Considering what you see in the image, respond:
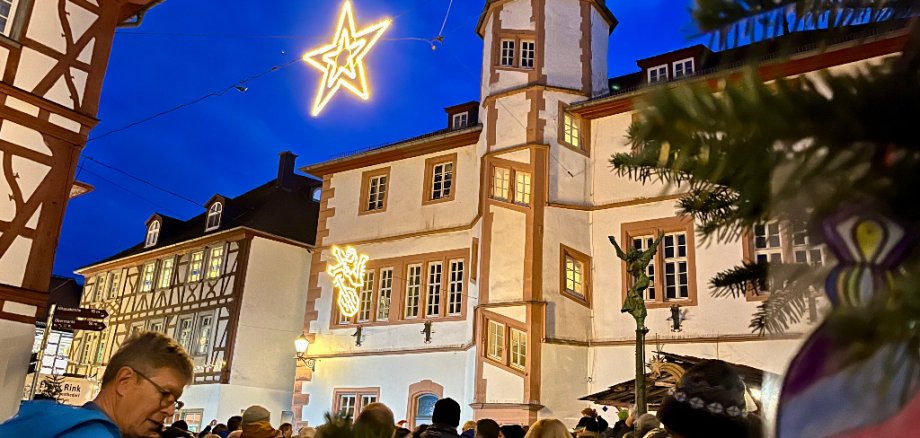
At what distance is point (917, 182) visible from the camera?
0.72 metres

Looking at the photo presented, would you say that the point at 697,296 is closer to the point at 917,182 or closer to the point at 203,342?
the point at 917,182

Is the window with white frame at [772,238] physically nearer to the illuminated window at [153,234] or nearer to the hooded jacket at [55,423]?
the hooded jacket at [55,423]

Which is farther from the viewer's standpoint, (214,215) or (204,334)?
(214,215)

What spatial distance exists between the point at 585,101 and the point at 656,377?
7677mm

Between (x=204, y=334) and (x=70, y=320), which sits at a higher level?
(x=204, y=334)

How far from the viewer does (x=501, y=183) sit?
712 inches

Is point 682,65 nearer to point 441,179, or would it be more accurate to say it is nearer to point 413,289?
point 441,179

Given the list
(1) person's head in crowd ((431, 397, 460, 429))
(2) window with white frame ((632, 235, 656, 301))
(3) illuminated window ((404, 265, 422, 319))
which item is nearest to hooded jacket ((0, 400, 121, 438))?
(1) person's head in crowd ((431, 397, 460, 429))

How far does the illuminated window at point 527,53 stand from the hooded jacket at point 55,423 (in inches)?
696

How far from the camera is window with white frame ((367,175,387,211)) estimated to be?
70.9ft

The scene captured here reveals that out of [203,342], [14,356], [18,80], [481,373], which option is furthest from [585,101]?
[203,342]

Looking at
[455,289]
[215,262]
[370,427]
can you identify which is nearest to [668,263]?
[455,289]

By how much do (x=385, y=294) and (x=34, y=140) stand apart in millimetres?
10429

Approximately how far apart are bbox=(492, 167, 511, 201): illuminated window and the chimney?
15948 millimetres
